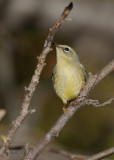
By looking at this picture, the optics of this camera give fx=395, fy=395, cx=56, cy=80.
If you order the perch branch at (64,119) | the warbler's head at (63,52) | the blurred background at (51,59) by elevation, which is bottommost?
the perch branch at (64,119)

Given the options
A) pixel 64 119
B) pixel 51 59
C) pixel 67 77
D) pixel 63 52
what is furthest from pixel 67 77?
pixel 51 59

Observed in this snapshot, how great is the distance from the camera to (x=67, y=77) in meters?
3.17

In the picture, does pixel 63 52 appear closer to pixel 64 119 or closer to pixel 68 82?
pixel 68 82

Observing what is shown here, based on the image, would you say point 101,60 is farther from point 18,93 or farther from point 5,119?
point 5,119

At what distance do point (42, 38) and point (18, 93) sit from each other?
1.08 meters

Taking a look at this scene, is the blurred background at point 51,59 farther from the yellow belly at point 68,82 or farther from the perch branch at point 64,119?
the perch branch at point 64,119

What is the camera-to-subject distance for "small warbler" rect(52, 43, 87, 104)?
315 cm

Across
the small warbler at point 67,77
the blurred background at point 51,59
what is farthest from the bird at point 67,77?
the blurred background at point 51,59

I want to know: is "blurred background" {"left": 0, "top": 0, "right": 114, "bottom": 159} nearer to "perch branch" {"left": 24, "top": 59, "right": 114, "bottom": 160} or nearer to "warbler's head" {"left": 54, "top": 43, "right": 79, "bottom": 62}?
"warbler's head" {"left": 54, "top": 43, "right": 79, "bottom": 62}

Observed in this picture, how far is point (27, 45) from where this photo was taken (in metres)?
6.19

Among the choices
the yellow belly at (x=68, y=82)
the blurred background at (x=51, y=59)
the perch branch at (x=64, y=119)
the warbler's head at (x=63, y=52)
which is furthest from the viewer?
the blurred background at (x=51, y=59)

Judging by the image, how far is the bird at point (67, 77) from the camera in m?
3.15

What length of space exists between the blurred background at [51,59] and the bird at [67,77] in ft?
4.66

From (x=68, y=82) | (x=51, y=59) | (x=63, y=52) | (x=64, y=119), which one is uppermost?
(x=51, y=59)
